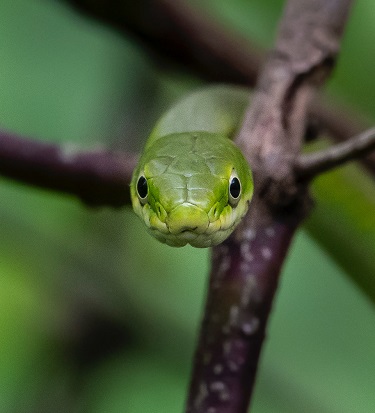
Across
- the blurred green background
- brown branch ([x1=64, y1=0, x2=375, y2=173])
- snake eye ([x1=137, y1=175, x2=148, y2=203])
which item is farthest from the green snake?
brown branch ([x1=64, y1=0, x2=375, y2=173])

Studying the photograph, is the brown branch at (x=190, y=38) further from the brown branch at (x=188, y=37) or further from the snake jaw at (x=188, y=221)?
the snake jaw at (x=188, y=221)

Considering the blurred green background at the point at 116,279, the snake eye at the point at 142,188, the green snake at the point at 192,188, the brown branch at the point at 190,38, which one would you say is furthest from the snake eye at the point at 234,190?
the brown branch at the point at 190,38

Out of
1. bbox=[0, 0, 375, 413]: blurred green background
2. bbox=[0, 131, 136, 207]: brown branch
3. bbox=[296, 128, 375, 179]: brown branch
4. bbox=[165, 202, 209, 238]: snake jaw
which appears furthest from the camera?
bbox=[0, 0, 375, 413]: blurred green background

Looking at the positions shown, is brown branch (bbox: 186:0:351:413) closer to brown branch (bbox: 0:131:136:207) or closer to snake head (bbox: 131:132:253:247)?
snake head (bbox: 131:132:253:247)

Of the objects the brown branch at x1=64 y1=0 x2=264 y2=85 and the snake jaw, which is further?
the brown branch at x1=64 y1=0 x2=264 y2=85

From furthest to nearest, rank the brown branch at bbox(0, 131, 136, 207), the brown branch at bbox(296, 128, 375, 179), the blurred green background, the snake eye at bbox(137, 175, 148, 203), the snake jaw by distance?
the blurred green background → the brown branch at bbox(0, 131, 136, 207) → the snake eye at bbox(137, 175, 148, 203) → the snake jaw → the brown branch at bbox(296, 128, 375, 179)

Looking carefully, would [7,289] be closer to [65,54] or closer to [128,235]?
[128,235]

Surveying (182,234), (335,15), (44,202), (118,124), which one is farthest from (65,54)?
(182,234)
